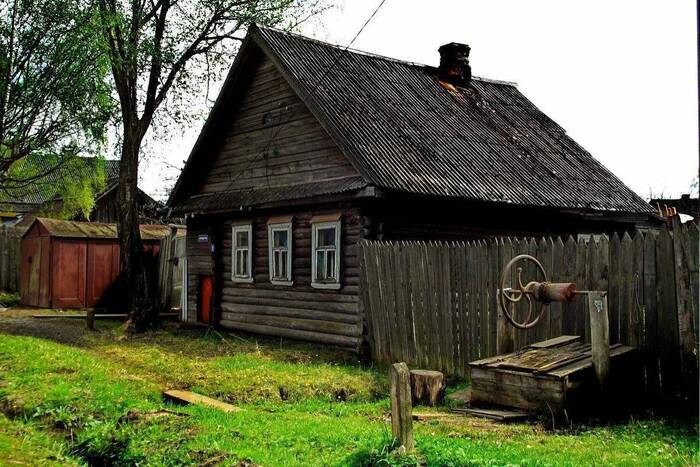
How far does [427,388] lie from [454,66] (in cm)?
1351

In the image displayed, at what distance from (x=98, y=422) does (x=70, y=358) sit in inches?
155

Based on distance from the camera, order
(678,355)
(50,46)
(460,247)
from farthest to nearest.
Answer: (50,46) < (460,247) < (678,355)

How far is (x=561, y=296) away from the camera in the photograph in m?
8.26

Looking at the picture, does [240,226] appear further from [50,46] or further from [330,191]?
[50,46]

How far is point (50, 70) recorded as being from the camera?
16453 mm

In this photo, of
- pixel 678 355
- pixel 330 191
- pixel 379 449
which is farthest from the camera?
pixel 330 191

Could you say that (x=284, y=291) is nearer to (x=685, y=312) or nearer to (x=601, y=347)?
(x=601, y=347)

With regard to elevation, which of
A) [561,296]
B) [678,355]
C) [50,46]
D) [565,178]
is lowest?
[678,355]

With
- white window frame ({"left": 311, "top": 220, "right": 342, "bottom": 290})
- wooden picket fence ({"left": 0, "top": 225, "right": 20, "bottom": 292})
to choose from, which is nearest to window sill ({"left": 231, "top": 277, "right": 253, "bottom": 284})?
white window frame ({"left": 311, "top": 220, "right": 342, "bottom": 290})

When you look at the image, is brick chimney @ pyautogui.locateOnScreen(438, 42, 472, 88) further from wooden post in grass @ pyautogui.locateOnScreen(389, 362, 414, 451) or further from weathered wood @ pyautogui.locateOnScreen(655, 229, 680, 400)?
wooden post in grass @ pyautogui.locateOnScreen(389, 362, 414, 451)

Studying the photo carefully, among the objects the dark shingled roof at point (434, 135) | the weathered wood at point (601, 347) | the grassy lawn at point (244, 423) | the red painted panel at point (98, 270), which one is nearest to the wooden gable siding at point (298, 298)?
the grassy lawn at point (244, 423)

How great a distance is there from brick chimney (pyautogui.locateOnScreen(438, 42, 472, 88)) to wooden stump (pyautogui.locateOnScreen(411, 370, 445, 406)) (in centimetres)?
1298

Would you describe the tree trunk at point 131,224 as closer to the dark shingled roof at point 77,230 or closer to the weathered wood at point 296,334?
the weathered wood at point 296,334

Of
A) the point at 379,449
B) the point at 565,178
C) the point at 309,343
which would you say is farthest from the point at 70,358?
the point at 565,178
